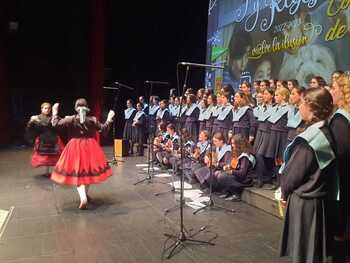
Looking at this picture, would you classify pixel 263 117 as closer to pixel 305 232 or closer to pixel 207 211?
pixel 207 211

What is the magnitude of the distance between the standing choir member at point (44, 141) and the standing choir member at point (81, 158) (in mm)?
1628

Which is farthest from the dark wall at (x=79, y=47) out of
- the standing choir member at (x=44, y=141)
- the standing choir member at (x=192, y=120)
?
the standing choir member at (x=44, y=141)

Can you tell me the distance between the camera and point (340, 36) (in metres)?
4.85

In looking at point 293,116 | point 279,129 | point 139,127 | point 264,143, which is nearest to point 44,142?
point 139,127

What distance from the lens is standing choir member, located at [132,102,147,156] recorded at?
26.3ft

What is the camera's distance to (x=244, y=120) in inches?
193

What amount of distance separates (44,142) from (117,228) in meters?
2.84

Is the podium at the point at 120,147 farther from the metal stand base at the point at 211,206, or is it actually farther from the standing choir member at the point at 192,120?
the metal stand base at the point at 211,206

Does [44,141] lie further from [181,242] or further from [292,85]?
[292,85]

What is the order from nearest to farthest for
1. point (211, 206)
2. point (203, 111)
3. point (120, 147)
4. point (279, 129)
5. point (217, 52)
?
point (211, 206), point (279, 129), point (203, 111), point (120, 147), point (217, 52)

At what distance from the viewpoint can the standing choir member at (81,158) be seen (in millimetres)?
4008

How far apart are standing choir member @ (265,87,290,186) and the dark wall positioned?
→ 5.37 m

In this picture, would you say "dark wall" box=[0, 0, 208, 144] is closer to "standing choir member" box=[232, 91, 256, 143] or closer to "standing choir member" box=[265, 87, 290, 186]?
"standing choir member" box=[232, 91, 256, 143]

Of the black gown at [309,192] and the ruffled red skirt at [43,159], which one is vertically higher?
the black gown at [309,192]
